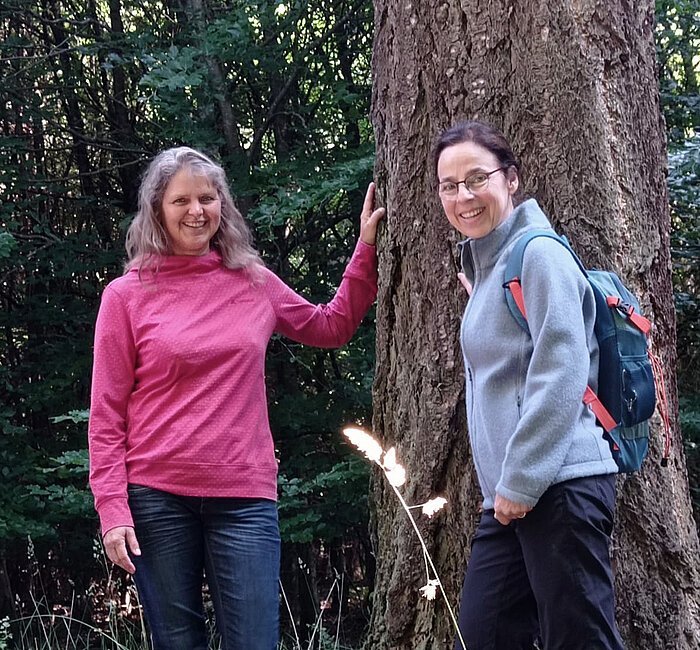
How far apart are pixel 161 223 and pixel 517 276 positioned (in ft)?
4.27

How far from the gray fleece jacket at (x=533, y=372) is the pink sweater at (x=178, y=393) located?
79cm

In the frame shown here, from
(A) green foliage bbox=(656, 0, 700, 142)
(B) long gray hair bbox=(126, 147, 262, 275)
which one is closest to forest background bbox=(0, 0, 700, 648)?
(A) green foliage bbox=(656, 0, 700, 142)

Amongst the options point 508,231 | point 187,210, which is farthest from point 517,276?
point 187,210

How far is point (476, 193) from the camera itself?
2184 millimetres

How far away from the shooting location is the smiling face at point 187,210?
2764 mm

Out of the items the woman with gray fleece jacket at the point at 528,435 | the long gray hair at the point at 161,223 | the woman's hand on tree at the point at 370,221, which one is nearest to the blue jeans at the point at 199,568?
the woman with gray fleece jacket at the point at 528,435

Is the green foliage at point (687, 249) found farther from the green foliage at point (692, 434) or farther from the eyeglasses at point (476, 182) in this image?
the eyeglasses at point (476, 182)

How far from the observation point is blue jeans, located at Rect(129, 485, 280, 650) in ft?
8.30

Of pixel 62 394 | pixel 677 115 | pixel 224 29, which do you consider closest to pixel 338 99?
pixel 224 29

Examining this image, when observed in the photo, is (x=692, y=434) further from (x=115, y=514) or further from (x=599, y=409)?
(x=115, y=514)

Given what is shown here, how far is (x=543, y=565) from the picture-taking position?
196 centimetres

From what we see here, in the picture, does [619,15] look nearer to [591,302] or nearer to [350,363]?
[591,302]

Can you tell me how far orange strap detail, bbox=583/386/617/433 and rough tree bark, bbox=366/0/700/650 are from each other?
65 cm

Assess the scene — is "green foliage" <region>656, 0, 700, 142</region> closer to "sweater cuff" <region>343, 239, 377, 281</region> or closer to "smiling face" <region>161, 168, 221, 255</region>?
"sweater cuff" <region>343, 239, 377, 281</region>
